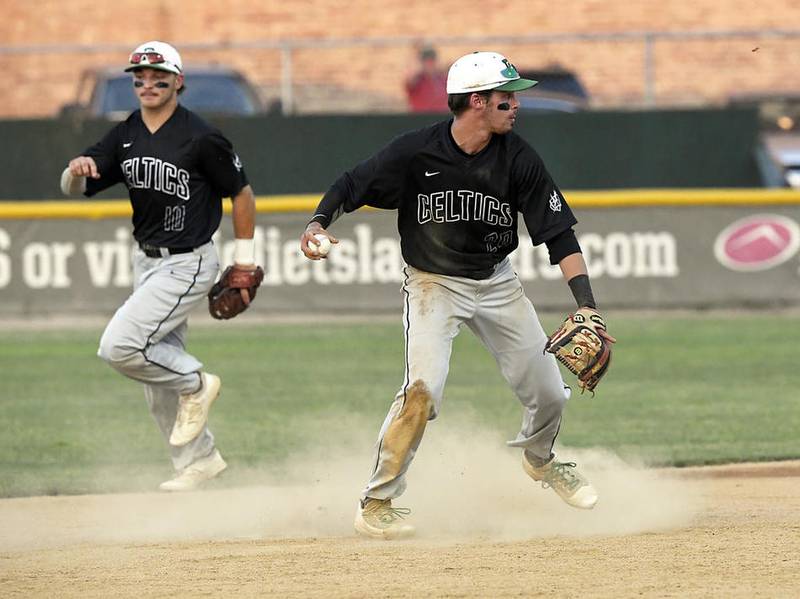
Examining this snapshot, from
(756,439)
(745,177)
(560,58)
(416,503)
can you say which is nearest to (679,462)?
(756,439)

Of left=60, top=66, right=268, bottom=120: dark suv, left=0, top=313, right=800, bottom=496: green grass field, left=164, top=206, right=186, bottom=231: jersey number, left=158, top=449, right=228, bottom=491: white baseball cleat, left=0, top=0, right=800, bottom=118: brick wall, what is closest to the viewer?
left=164, top=206, right=186, bottom=231: jersey number

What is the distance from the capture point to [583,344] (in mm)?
6508

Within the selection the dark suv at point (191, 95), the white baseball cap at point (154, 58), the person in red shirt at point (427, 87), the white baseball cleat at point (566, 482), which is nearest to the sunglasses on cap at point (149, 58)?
the white baseball cap at point (154, 58)

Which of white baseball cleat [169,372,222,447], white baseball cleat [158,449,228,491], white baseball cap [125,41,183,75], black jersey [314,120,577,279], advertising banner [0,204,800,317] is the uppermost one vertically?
white baseball cap [125,41,183,75]

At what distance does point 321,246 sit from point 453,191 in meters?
0.65

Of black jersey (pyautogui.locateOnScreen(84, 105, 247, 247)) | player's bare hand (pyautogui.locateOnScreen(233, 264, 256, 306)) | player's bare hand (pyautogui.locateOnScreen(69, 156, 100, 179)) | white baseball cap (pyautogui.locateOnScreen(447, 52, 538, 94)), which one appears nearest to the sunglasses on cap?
black jersey (pyautogui.locateOnScreen(84, 105, 247, 247))

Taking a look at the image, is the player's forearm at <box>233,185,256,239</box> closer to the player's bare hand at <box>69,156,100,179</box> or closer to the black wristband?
the player's bare hand at <box>69,156,100,179</box>

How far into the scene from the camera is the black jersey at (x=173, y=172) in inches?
313

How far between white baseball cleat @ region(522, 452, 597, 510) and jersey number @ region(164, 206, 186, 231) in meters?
2.24

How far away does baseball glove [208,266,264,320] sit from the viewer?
827 centimetres

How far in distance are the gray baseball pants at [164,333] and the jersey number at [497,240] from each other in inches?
75.4

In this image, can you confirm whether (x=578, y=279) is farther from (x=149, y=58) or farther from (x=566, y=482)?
(x=149, y=58)

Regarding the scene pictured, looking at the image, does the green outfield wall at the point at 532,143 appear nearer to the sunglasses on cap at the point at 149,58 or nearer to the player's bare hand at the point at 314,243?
the sunglasses on cap at the point at 149,58

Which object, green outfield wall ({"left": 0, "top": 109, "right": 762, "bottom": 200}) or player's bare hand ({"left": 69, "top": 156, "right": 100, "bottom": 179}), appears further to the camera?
green outfield wall ({"left": 0, "top": 109, "right": 762, "bottom": 200})
